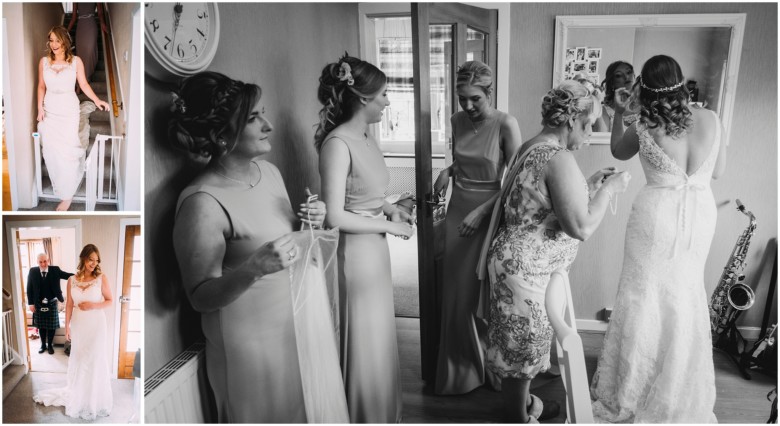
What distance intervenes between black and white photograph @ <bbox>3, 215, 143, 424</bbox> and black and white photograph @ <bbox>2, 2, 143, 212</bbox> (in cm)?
14

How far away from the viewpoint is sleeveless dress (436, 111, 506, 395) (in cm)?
216

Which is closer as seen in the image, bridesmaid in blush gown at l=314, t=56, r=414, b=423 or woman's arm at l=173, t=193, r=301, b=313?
woman's arm at l=173, t=193, r=301, b=313

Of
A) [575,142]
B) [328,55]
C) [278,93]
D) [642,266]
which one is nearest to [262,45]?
[278,93]

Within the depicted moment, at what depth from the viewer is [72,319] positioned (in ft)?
5.93

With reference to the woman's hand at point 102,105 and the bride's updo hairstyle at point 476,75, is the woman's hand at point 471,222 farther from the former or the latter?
the woman's hand at point 102,105

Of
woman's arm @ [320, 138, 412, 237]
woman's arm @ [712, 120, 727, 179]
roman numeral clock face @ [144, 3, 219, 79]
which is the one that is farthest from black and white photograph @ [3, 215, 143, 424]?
woman's arm @ [712, 120, 727, 179]

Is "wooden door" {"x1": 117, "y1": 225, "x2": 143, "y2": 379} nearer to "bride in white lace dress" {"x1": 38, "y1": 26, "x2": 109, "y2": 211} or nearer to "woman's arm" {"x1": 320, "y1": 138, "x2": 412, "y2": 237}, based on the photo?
"bride in white lace dress" {"x1": 38, "y1": 26, "x2": 109, "y2": 211}

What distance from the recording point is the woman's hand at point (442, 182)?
7.33ft

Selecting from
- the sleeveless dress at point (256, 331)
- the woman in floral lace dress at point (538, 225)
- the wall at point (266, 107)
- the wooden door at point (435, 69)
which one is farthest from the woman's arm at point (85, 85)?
the woman in floral lace dress at point (538, 225)

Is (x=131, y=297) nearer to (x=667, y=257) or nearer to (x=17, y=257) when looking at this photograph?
(x=17, y=257)

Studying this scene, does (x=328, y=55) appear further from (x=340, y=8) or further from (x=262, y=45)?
(x=262, y=45)

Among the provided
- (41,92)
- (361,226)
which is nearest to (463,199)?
(361,226)

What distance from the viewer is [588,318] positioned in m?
2.19

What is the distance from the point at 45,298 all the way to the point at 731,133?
2.30 metres
